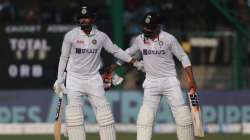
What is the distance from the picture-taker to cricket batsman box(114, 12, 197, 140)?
1230 centimetres

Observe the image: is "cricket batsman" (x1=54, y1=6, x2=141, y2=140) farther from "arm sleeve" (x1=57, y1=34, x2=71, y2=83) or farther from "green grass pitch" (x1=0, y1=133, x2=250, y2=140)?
"green grass pitch" (x1=0, y1=133, x2=250, y2=140)

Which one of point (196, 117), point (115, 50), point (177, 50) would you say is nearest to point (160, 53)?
point (177, 50)

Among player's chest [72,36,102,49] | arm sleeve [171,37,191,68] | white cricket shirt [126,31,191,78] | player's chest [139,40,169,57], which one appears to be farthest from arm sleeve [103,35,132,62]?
arm sleeve [171,37,191,68]

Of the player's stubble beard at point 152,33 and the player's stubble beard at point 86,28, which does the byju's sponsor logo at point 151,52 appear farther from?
the player's stubble beard at point 86,28

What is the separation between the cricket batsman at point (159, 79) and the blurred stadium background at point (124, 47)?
15.7 ft

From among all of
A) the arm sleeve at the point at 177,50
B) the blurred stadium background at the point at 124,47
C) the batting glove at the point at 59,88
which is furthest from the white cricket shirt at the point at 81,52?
the blurred stadium background at the point at 124,47

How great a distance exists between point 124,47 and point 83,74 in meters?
5.73

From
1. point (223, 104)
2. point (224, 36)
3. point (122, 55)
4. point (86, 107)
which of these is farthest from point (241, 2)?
point (122, 55)

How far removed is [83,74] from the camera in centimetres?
1255

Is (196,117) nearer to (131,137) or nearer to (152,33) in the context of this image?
(152,33)

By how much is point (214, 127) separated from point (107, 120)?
200 inches

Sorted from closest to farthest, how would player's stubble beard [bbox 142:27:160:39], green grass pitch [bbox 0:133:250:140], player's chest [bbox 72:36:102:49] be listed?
player's stubble beard [bbox 142:27:160:39] → player's chest [bbox 72:36:102:49] → green grass pitch [bbox 0:133:250:140]

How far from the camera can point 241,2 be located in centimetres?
1864

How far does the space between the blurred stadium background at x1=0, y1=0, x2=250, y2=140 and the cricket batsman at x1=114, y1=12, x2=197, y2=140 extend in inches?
189
